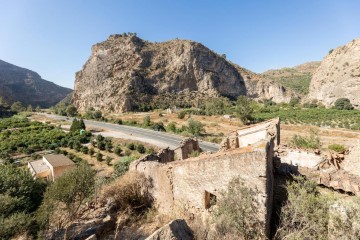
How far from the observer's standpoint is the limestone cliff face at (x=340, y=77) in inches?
3201

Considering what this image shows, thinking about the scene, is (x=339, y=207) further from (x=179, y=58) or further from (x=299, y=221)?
(x=179, y=58)

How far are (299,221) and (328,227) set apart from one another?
3.28 ft

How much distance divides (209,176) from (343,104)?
86.4 metres

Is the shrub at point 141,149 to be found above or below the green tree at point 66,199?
below

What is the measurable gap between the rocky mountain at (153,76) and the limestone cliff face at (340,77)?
26913mm

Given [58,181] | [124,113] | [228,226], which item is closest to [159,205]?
[228,226]

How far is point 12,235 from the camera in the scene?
10.6 metres

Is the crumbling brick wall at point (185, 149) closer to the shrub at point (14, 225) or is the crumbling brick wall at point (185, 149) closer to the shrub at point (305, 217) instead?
the shrub at point (14, 225)

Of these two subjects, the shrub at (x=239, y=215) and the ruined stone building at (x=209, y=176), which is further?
the ruined stone building at (x=209, y=176)

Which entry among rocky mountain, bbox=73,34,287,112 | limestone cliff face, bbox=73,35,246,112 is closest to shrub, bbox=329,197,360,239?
rocky mountain, bbox=73,34,287,112

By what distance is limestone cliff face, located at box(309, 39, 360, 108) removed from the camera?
81.3 m

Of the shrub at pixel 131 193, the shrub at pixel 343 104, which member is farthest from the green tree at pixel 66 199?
the shrub at pixel 343 104

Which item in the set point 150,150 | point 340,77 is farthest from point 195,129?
point 340,77

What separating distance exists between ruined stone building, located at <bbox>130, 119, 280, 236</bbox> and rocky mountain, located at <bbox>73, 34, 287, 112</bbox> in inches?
3499
